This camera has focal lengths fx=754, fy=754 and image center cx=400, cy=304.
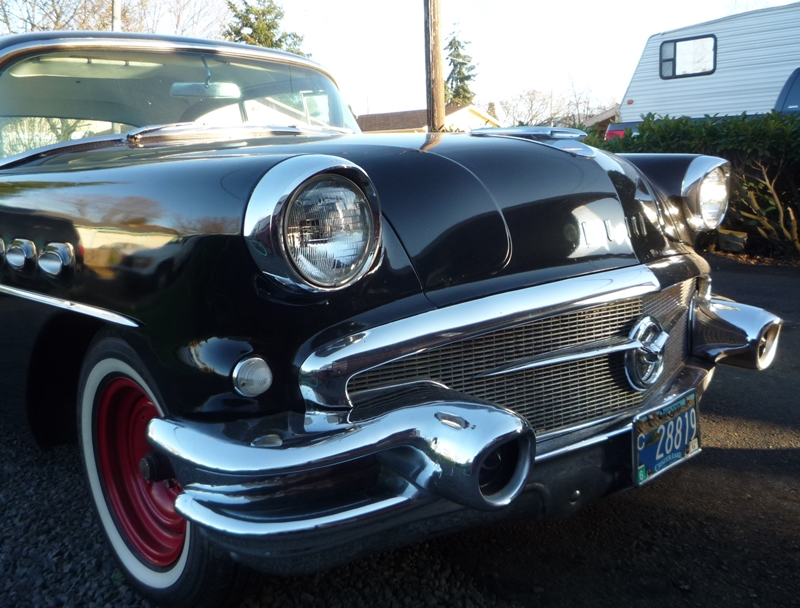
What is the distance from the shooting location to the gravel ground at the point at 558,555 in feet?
6.42

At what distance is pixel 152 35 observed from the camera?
2926mm

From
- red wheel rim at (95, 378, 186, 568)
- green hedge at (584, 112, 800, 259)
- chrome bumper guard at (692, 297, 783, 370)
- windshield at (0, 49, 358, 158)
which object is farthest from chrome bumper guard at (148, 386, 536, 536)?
green hedge at (584, 112, 800, 259)

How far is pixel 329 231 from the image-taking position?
5.25 ft

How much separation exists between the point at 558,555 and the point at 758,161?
5.77 m

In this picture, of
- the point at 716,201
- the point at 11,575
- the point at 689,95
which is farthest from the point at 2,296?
the point at 689,95

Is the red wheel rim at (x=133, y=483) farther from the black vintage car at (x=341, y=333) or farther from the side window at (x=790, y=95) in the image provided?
the side window at (x=790, y=95)

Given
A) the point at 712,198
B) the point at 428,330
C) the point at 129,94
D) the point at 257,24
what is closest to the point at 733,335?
the point at 712,198

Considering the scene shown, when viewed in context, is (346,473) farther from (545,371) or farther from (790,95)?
(790,95)

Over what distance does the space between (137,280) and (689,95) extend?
11.4 metres

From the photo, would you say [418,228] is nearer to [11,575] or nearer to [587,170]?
[587,170]

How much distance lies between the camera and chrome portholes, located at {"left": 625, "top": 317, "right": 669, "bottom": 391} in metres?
2.04

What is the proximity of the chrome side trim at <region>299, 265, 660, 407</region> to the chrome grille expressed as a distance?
0.04 metres

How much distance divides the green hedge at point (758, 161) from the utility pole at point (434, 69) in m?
2.05

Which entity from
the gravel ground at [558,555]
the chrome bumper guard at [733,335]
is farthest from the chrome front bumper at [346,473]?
the chrome bumper guard at [733,335]
